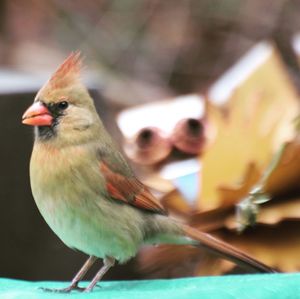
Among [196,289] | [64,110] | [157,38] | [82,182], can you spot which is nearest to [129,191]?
[82,182]

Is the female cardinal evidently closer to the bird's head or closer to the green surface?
the bird's head

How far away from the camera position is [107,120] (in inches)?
158

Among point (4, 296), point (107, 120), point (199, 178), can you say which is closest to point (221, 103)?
point (199, 178)

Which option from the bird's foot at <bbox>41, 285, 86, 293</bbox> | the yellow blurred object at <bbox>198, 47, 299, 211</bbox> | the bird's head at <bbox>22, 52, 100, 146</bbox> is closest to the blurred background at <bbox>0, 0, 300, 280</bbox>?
the yellow blurred object at <bbox>198, 47, 299, 211</bbox>

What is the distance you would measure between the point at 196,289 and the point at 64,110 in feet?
2.00

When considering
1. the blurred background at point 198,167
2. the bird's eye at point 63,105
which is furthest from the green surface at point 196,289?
the bird's eye at point 63,105

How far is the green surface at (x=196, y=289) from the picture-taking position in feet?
7.55

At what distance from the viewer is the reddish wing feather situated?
9.09 feet

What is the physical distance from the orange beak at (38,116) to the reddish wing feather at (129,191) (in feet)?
0.65

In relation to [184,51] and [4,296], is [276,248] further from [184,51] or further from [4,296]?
[184,51]

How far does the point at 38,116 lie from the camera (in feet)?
8.65

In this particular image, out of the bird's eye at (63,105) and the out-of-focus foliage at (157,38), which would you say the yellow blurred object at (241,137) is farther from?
the out-of-focus foliage at (157,38)

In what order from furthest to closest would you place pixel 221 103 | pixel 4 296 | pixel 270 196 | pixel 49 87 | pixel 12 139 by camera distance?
pixel 12 139 → pixel 221 103 → pixel 270 196 → pixel 49 87 → pixel 4 296

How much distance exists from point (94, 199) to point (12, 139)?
1022mm
